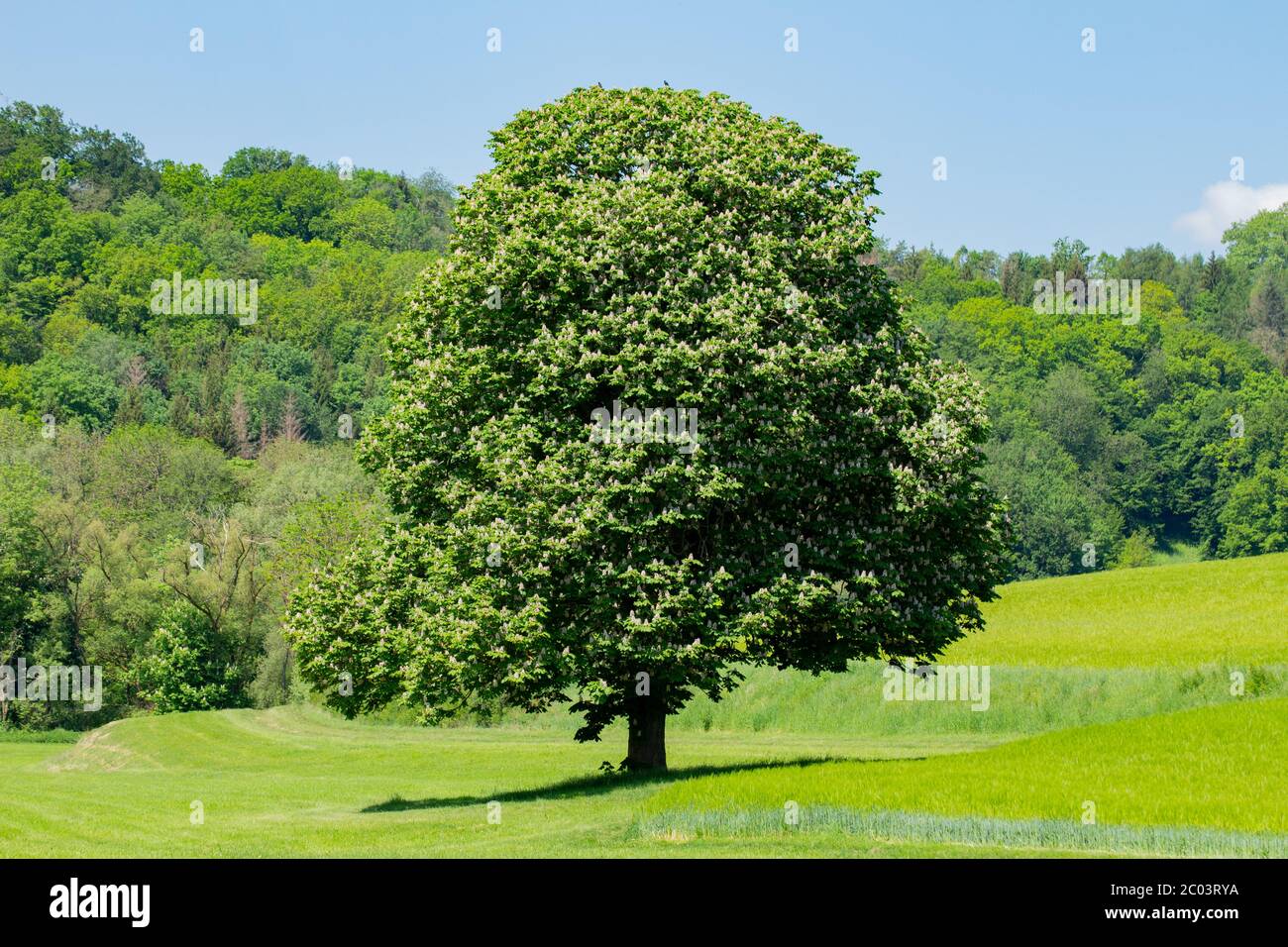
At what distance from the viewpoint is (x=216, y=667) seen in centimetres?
9406

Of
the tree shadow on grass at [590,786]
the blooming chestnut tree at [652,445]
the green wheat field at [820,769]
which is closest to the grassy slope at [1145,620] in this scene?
the green wheat field at [820,769]

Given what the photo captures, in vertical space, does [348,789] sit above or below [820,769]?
below

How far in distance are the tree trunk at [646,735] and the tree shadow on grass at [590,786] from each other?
62cm

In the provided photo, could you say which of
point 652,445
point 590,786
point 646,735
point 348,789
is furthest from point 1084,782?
point 348,789

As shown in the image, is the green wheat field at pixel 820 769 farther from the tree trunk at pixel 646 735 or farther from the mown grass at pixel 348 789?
the tree trunk at pixel 646 735

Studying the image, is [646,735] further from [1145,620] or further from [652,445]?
[1145,620]

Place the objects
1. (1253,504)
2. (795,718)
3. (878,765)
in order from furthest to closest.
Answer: (1253,504), (795,718), (878,765)

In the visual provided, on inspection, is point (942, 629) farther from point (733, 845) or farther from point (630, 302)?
point (733, 845)

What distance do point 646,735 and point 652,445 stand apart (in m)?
9.83

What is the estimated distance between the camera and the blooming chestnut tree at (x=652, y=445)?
122 feet

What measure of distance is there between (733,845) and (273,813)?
18309 mm

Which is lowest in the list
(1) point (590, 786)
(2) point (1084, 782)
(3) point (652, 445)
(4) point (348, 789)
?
(4) point (348, 789)

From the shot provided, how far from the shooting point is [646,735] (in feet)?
140
